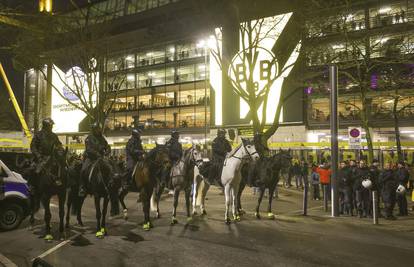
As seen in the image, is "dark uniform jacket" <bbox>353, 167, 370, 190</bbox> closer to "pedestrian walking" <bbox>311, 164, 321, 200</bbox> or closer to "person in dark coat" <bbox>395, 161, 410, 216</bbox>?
"person in dark coat" <bbox>395, 161, 410, 216</bbox>

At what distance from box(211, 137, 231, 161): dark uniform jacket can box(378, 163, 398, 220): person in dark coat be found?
5796mm

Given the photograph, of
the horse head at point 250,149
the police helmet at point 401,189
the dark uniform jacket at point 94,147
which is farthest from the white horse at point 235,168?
the police helmet at point 401,189

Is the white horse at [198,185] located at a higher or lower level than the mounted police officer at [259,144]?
lower

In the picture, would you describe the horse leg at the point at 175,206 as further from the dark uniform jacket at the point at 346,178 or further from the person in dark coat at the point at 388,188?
the person in dark coat at the point at 388,188

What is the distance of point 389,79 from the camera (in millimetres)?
17281

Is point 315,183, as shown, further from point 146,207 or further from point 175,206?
point 146,207

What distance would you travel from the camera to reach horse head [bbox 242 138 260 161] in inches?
436

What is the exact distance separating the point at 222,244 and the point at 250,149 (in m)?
3.65

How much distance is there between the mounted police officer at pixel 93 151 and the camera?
9.13 meters

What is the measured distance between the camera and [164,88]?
5200cm

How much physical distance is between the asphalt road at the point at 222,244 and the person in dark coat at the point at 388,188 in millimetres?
1002

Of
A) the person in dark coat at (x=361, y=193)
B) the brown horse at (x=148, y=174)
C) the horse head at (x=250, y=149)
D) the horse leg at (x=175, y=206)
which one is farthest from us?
the person in dark coat at (x=361, y=193)

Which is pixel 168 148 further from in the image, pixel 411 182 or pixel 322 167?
pixel 411 182

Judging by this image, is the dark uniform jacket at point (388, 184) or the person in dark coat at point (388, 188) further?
the dark uniform jacket at point (388, 184)
